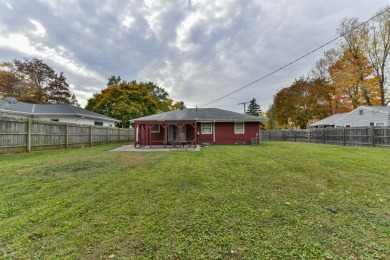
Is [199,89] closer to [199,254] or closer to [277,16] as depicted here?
[277,16]

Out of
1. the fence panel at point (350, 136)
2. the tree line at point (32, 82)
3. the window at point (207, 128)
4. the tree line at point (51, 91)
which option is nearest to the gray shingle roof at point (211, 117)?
the window at point (207, 128)

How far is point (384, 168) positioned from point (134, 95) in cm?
2775

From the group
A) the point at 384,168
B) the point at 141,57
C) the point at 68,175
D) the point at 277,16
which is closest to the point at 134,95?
the point at 141,57

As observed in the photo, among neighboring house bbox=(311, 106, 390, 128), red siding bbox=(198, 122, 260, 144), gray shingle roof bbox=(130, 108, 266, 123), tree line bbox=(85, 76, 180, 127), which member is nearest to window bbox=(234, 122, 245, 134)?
red siding bbox=(198, 122, 260, 144)

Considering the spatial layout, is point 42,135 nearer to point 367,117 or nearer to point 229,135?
point 229,135

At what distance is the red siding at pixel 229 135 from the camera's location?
16.9 metres

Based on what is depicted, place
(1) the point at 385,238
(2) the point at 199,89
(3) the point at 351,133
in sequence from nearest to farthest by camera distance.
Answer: (1) the point at 385,238, (3) the point at 351,133, (2) the point at 199,89

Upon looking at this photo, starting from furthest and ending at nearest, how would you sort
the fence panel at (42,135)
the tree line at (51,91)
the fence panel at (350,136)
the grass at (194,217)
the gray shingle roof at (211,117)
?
1. the tree line at (51,91)
2. the gray shingle roof at (211,117)
3. the fence panel at (350,136)
4. the fence panel at (42,135)
5. the grass at (194,217)

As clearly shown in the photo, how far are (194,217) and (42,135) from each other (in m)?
11.5

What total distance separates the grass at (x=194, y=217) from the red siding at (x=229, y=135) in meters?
11.8

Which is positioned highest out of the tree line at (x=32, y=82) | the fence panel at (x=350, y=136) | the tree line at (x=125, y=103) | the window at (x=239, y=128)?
the tree line at (x=32, y=82)

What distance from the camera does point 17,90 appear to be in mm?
26656

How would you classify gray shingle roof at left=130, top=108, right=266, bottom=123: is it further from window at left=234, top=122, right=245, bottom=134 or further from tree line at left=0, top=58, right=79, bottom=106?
tree line at left=0, top=58, right=79, bottom=106

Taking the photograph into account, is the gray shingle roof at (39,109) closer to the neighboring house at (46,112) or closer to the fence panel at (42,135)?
the neighboring house at (46,112)
